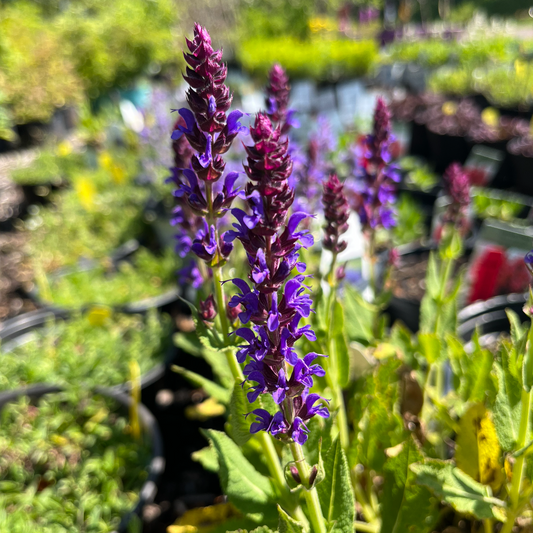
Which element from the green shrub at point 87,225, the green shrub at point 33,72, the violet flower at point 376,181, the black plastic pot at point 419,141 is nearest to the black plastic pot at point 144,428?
the violet flower at point 376,181

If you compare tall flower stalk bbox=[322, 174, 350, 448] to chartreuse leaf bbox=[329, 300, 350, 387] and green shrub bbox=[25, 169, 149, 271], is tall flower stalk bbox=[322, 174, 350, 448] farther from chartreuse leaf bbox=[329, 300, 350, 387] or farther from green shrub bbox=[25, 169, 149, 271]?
green shrub bbox=[25, 169, 149, 271]

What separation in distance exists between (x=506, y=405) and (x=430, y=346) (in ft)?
1.43

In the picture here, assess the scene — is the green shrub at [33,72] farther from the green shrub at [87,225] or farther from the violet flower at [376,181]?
the violet flower at [376,181]

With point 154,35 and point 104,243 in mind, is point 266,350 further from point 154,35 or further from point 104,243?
point 154,35

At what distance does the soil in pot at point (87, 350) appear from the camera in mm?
2555

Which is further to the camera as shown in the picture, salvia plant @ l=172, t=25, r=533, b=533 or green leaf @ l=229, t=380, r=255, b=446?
green leaf @ l=229, t=380, r=255, b=446

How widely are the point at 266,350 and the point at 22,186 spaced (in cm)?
598

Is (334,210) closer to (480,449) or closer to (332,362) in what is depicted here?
(332,362)

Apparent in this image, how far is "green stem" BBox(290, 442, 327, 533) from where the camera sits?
972 millimetres

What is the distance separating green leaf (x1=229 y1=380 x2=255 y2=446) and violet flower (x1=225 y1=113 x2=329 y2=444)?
0.08m

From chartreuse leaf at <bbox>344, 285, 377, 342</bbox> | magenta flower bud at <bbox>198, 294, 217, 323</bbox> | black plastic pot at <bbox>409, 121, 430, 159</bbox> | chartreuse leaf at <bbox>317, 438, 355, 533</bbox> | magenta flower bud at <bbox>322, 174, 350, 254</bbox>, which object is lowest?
black plastic pot at <bbox>409, 121, 430, 159</bbox>

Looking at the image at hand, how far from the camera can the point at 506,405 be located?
3.93ft

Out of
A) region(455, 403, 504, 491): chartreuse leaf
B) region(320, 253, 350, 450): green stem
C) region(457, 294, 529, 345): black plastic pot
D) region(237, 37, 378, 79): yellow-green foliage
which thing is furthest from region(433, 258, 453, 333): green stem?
region(237, 37, 378, 79): yellow-green foliage

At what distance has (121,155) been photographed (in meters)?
5.77
